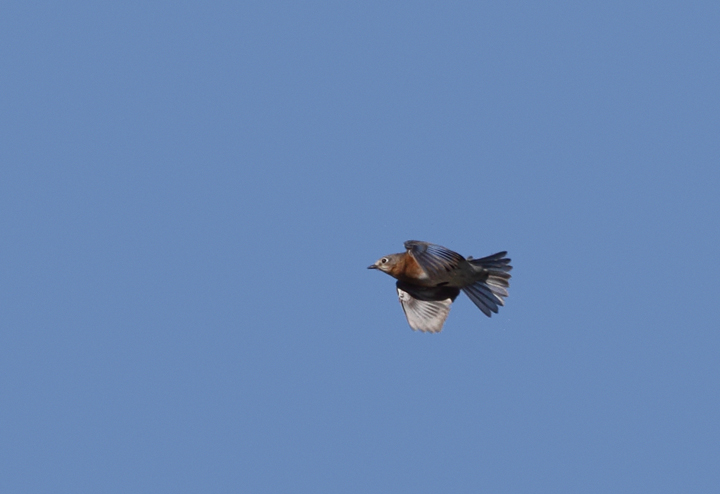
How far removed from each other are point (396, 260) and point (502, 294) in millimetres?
1789

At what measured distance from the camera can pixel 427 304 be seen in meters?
18.3

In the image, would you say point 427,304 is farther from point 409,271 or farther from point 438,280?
point 409,271

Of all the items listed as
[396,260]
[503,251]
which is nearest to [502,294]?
[503,251]

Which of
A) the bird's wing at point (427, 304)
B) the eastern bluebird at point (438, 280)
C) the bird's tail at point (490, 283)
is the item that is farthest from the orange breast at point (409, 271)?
the bird's tail at point (490, 283)

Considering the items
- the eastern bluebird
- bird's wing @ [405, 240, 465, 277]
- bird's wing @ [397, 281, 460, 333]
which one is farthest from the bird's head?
bird's wing @ [405, 240, 465, 277]

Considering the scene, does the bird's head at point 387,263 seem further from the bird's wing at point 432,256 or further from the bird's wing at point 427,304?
the bird's wing at point 432,256

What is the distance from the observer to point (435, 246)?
16.7m

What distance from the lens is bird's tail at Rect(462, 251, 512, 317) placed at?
1742 centimetres

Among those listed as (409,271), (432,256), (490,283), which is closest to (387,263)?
(409,271)

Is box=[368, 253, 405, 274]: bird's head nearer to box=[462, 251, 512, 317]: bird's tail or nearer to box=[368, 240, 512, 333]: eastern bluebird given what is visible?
box=[368, 240, 512, 333]: eastern bluebird

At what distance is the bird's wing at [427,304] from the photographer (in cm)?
1806

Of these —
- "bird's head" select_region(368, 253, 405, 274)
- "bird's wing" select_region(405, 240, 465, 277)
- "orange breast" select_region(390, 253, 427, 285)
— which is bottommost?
"bird's wing" select_region(405, 240, 465, 277)

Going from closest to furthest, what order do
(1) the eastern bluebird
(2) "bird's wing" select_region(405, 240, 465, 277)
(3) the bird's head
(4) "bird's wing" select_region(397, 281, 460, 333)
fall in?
(2) "bird's wing" select_region(405, 240, 465, 277) < (1) the eastern bluebird < (3) the bird's head < (4) "bird's wing" select_region(397, 281, 460, 333)

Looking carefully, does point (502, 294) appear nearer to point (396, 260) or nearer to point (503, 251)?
point (503, 251)
